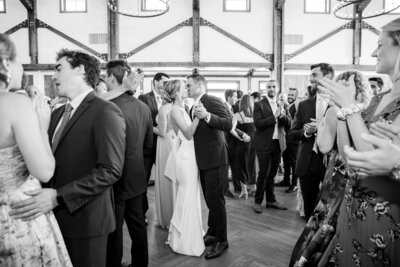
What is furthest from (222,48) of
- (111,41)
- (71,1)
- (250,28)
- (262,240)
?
(262,240)

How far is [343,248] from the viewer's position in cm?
145

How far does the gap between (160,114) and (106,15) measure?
8.37m

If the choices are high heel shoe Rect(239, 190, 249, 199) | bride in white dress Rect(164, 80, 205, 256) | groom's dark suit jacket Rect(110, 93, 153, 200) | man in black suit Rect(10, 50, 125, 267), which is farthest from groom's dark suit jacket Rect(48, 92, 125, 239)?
high heel shoe Rect(239, 190, 249, 199)

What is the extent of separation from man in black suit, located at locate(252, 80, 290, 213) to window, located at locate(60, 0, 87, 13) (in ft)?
29.7

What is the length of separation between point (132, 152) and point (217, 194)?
3.32ft

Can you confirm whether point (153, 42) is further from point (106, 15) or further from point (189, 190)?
point (189, 190)

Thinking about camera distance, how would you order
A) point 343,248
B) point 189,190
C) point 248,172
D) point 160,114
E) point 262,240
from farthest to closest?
point 248,172 < point 160,114 < point 262,240 < point 189,190 < point 343,248

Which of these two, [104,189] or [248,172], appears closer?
[104,189]

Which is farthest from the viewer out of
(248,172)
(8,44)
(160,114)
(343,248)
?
(248,172)

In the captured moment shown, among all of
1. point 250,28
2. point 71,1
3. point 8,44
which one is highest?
point 71,1

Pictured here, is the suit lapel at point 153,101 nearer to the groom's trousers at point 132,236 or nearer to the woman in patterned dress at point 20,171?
the groom's trousers at point 132,236

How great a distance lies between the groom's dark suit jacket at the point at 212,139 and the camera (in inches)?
112

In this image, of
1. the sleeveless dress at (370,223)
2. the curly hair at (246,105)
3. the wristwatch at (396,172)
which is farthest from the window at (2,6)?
Result: the wristwatch at (396,172)

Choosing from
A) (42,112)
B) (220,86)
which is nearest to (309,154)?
(42,112)
